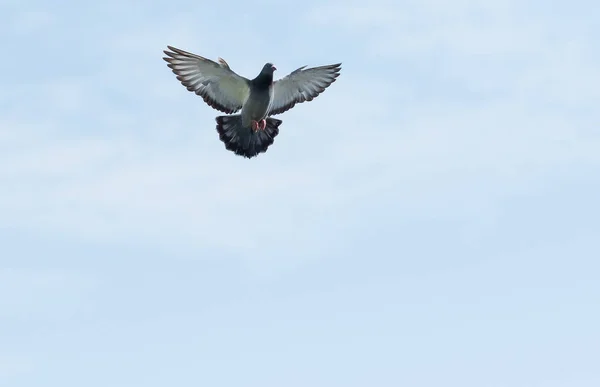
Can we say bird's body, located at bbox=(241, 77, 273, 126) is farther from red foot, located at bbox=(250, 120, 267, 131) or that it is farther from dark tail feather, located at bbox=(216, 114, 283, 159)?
dark tail feather, located at bbox=(216, 114, 283, 159)

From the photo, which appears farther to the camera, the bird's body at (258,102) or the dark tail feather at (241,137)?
the dark tail feather at (241,137)

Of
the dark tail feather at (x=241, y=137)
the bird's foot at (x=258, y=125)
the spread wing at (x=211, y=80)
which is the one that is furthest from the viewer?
the bird's foot at (x=258, y=125)

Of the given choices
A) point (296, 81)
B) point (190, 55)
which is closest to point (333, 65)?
point (296, 81)

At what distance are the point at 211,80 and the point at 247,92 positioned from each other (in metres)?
1.11

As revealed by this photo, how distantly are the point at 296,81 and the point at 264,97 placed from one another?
1.50m

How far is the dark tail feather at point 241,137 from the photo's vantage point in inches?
1965

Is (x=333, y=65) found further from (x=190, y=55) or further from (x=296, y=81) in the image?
(x=190, y=55)

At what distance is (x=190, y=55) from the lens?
1916 inches

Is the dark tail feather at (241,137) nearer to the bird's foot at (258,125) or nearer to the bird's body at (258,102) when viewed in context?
the bird's foot at (258,125)

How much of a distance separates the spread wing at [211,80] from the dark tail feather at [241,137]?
484 mm

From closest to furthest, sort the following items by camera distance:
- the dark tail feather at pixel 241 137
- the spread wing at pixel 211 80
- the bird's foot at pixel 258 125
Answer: the spread wing at pixel 211 80 → the dark tail feather at pixel 241 137 → the bird's foot at pixel 258 125

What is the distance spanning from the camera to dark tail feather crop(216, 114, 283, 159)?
49906 mm

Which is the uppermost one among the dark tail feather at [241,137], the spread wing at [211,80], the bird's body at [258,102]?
the spread wing at [211,80]

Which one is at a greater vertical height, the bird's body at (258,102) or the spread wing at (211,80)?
the spread wing at (211,80)
